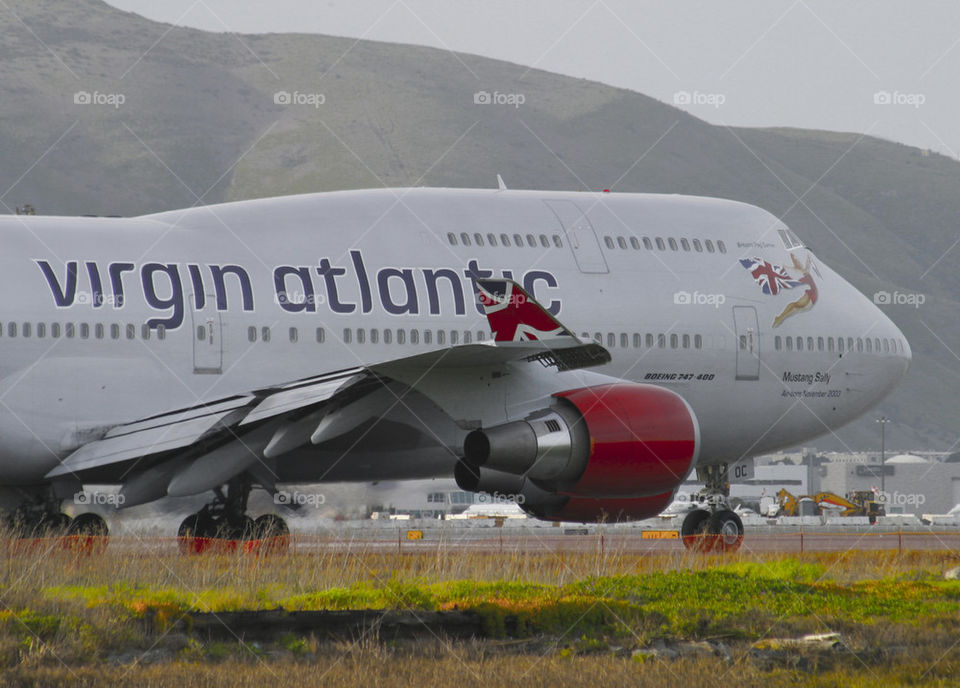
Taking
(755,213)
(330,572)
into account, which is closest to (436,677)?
(330,572)

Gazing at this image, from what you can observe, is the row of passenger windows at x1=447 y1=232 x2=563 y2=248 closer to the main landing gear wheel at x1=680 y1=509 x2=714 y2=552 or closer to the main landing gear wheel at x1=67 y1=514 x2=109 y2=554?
the main landing gear wheel at x1=680 y1=509 x2=714 y2=552

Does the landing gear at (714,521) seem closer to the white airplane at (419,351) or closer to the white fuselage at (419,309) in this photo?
the white airplane at (419,351)

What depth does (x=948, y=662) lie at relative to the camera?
9.95 meters

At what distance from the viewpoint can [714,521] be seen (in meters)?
21.9

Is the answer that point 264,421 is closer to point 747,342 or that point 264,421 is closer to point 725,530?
point 725,530

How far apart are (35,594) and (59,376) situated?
746 cm

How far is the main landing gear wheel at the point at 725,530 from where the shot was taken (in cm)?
2150

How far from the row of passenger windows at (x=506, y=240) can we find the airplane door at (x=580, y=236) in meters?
0.27

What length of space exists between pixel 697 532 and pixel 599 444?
6.79m

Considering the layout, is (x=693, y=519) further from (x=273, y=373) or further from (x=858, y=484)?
(x=858, y=484)
